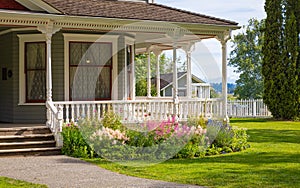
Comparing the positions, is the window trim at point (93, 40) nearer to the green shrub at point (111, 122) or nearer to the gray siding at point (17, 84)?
the gray siding at point (17, 84)

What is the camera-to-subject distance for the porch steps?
44.0ft

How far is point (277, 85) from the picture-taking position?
28219mm

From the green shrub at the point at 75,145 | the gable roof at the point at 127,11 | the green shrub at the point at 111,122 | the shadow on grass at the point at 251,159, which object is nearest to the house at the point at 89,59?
the gable roof at the point at 127,11

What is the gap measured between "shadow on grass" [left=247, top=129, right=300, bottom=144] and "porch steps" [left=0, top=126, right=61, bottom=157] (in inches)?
275

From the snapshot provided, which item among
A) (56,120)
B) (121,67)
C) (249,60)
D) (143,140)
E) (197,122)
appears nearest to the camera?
(143,140)

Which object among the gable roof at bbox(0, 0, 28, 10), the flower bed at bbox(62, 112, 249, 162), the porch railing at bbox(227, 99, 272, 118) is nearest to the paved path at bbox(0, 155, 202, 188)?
the flower bed at bbox(62, 112, 249, 162)

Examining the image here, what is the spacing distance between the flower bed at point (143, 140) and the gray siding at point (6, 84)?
3718mm

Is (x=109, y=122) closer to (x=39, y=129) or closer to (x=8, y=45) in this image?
(x=39, y=129)

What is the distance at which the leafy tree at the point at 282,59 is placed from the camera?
90.9 feet

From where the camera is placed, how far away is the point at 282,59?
28062 mm

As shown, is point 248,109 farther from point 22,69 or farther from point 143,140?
point 143,140

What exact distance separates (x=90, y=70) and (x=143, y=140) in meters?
4.41

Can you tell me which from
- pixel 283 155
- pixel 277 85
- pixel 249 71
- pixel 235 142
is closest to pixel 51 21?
pixel 235 142

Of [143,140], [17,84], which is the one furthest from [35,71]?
[143,140]
